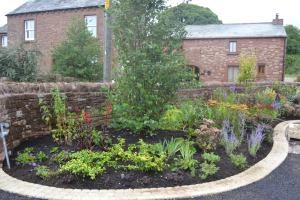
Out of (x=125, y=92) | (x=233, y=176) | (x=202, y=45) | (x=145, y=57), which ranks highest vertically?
(x=202, y=45)

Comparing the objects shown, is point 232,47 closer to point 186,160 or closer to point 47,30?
point 47,30

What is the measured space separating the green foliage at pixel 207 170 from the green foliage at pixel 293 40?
4715cm

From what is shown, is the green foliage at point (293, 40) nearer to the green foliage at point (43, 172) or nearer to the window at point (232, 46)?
the window at point (232, 46)

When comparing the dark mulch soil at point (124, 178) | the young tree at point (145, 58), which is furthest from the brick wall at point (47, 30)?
the dark mulch soil at point (124, 178)

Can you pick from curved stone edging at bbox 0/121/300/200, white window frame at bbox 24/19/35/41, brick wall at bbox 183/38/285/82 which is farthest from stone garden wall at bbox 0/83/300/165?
white window frame at bbox 24/19/35/41

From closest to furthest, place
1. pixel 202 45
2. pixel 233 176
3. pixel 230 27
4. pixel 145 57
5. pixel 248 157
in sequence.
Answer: pixel 233 176, pixel 248 157, pixel 145 57, pixel 202 45, pixel 230 27

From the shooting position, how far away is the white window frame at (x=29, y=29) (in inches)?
958

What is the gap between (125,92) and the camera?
20.9 ft

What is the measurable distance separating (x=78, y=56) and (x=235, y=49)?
14308 millimetres

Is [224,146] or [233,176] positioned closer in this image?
[233,176]

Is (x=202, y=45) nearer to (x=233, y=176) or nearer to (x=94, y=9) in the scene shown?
(x=94, y=9)

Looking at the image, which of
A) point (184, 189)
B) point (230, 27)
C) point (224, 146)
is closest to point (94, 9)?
point (230, 27)

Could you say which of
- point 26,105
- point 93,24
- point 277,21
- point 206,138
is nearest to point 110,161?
point 206,138

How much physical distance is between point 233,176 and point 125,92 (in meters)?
2.68
